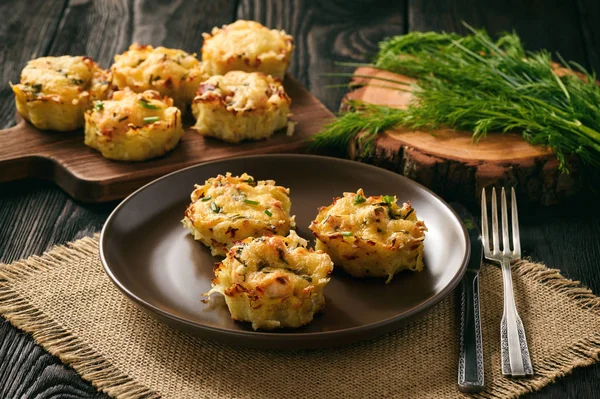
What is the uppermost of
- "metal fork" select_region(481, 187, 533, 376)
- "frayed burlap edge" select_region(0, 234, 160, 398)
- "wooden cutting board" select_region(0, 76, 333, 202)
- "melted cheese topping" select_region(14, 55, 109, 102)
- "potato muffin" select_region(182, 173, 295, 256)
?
"melted cheese topping" select_region(14, 55, 109, 102)

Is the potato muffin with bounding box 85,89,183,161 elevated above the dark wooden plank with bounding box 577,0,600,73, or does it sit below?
A: below

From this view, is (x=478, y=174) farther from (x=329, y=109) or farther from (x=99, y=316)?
(x=99, y=316)

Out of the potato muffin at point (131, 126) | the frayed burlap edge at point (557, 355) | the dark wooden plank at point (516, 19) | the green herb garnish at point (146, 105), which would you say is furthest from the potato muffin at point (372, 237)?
the dark wooden plank at point (516, 19)

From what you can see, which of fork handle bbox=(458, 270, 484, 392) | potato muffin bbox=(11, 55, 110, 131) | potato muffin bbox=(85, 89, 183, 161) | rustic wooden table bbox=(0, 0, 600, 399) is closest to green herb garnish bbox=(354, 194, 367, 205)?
fork handle bbox=(458, 270, 484, 392)

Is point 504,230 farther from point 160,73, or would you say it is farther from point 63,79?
point 63,79

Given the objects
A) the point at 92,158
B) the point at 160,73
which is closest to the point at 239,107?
the point at 160,73

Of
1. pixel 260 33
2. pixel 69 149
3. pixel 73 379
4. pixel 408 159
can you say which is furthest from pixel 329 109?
pixel 73 379

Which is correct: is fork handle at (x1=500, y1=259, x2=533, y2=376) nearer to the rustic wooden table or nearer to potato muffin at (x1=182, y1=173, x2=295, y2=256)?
the rustic wooden table
